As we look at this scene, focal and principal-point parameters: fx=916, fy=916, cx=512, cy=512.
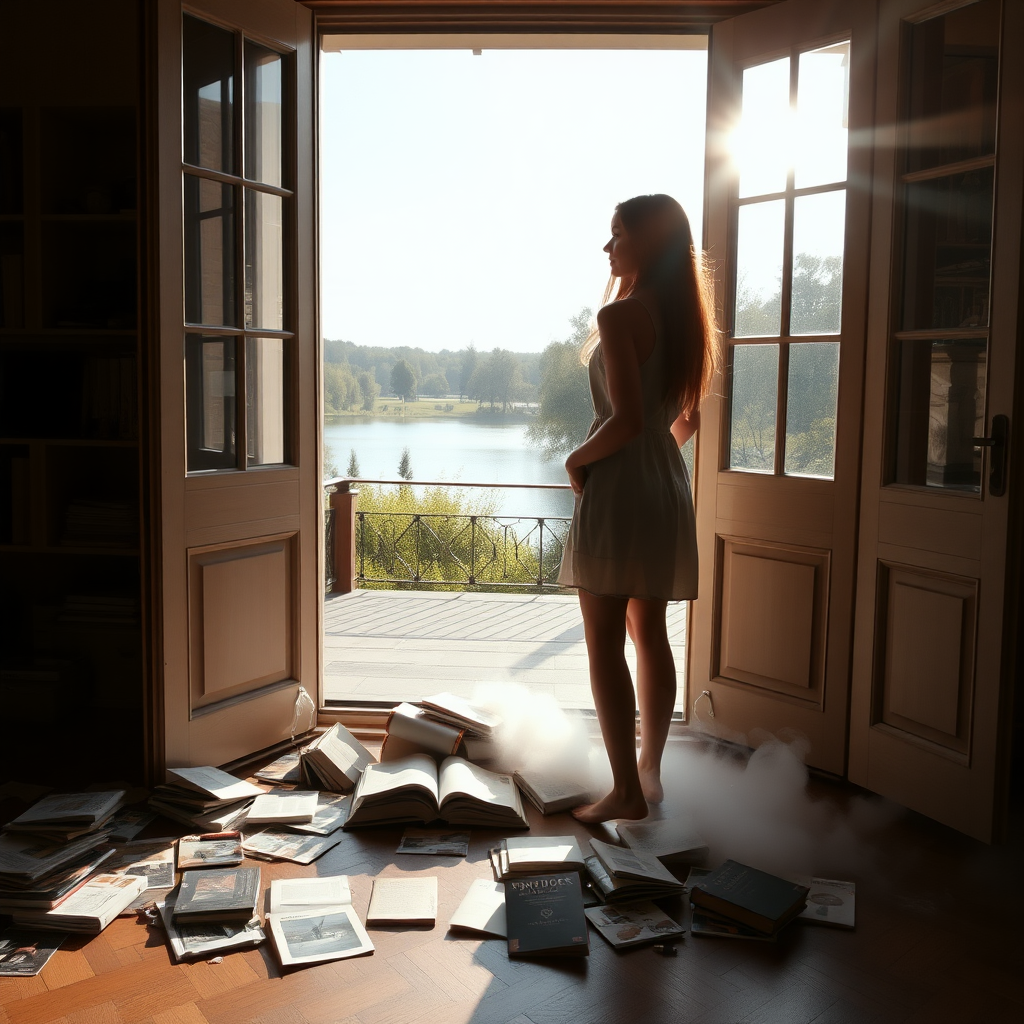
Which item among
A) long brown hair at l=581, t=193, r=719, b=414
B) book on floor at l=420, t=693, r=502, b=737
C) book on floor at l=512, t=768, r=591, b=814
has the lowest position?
book on floor at l=512, t=768, r=591, b=814

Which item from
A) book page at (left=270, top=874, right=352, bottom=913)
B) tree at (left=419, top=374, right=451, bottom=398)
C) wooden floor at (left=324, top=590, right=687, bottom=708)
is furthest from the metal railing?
tree at (left=419, top=374, right=451, bottom=398)

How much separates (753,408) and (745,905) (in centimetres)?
161

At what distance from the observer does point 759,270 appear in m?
2.98

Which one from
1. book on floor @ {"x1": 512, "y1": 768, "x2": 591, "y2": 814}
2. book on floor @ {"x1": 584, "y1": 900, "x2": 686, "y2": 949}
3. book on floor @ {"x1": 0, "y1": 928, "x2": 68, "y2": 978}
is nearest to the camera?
book on floor @ {"x1": 0, "y1": 928, "x2": 68, "y2": 978}

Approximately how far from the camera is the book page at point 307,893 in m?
2.05

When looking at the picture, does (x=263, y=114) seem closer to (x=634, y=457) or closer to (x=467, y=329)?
(x=634, y=457)

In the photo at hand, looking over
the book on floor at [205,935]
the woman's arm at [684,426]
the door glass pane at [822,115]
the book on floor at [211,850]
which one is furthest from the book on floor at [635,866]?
the door glass pane at [822,115]

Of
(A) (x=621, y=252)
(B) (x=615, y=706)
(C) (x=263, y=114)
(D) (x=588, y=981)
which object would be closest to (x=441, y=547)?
(C) (x=263, y=114)

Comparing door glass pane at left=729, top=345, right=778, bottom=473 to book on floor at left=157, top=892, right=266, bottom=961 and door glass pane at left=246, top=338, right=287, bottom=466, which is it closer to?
door glass pane at left=246, top=338, right=287, bottom=466

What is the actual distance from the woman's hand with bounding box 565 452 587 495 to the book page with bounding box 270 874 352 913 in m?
1.18

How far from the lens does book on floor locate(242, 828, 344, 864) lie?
2330 mm

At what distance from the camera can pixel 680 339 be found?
2.48 meters

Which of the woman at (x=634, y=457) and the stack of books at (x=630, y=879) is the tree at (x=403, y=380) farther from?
the stack of books at (x=630, y=879)

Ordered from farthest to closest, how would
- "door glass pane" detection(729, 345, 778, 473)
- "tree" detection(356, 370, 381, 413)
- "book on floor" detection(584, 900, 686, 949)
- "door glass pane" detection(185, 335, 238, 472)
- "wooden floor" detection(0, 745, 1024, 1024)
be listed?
"tree" detection(356, 370, 381, 413), "door glass pane" detection(729, 345, 778, 473), "door glass pane" detection(185, 335, 238, 472), "book on floor" detection(584, 900, 686, 949), "wooden floor" detection(0, 745, 1024, 1024)
